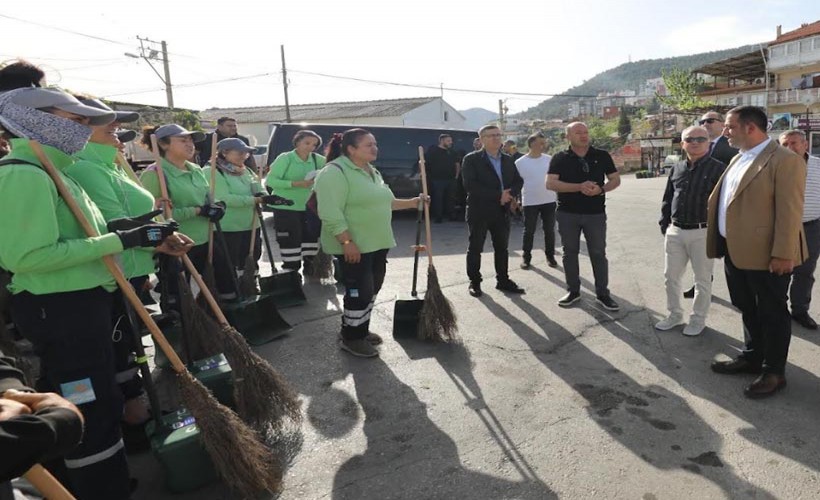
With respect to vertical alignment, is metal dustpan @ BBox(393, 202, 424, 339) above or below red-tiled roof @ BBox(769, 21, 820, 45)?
below

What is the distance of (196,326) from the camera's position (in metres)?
3.43

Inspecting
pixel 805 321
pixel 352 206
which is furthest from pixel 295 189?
pixel 805 321

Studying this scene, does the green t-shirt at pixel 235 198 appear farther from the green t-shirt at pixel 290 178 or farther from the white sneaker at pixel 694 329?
the white sneaker at pixel 694 329

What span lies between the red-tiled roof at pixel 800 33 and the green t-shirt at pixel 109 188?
6163cm

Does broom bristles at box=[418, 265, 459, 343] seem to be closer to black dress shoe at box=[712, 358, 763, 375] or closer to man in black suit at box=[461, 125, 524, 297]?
man in black suit at box=[461, 125, 524, 297]

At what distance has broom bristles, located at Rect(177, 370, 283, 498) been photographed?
93.3 inches

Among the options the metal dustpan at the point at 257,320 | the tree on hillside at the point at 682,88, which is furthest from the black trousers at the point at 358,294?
the tree on hillside at the point at 682,88

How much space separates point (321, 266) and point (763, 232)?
449 cm

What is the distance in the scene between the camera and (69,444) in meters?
1.17

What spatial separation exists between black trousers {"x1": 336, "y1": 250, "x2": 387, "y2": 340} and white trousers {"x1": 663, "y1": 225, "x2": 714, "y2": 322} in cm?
249

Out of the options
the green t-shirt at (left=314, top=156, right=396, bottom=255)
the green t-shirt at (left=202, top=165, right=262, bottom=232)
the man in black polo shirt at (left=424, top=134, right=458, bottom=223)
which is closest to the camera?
the green t-shirt at (left=314, top=156, right=396, bottom=255)

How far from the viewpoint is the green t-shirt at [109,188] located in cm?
266

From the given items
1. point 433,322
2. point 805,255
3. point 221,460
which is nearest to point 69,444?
point 221,460

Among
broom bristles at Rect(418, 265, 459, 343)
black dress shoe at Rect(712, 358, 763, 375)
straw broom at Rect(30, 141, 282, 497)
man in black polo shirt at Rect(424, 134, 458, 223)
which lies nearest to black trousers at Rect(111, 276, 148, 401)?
straw broom at Rect(30, 141, 282, 497)
